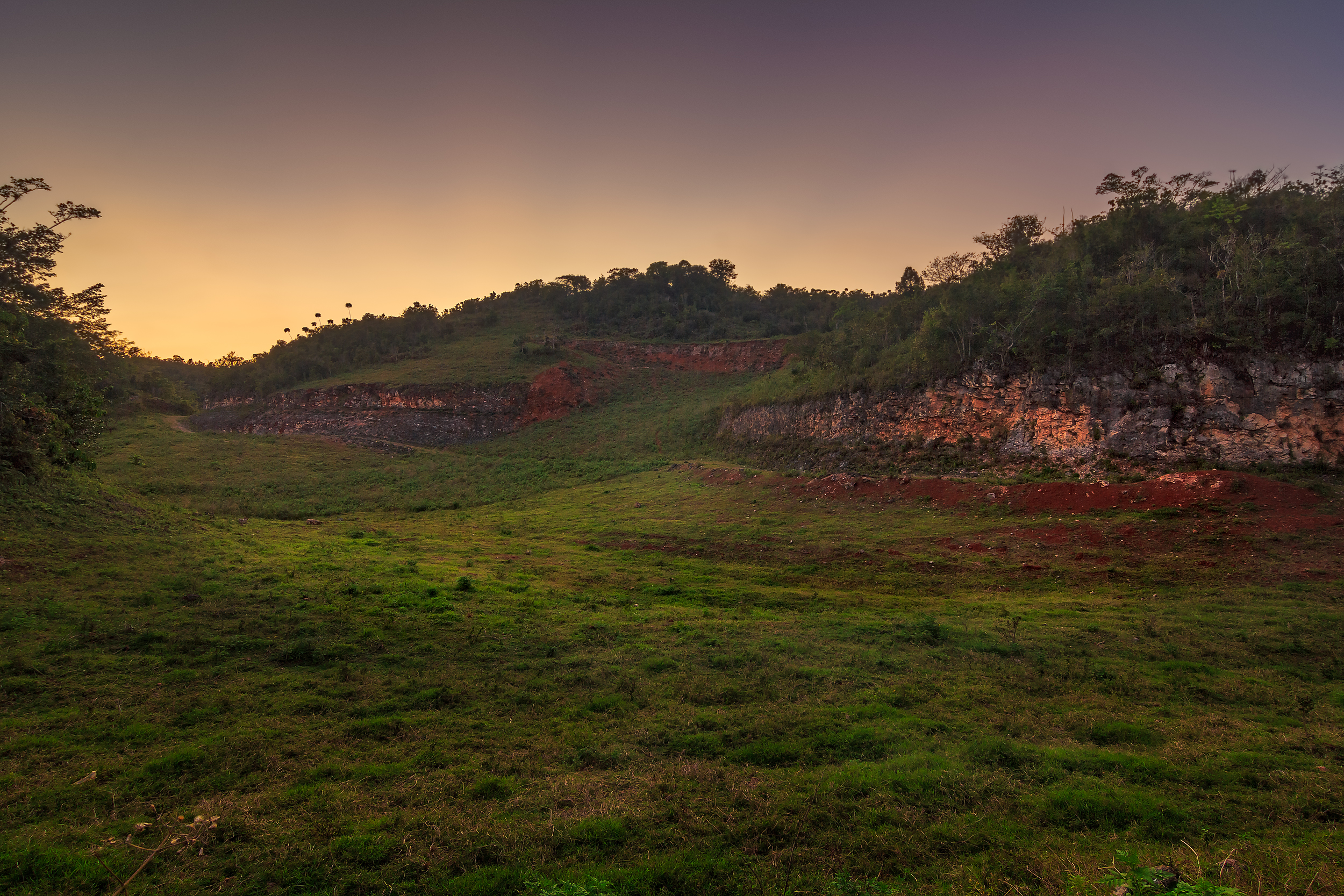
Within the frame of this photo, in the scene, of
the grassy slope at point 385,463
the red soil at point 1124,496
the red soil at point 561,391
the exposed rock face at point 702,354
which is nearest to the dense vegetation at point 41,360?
the grassy slope at point 385,463

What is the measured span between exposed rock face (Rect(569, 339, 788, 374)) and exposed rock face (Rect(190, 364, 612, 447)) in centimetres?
1184

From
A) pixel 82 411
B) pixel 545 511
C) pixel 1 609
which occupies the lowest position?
pixel 545 511

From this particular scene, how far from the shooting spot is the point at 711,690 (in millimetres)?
8664

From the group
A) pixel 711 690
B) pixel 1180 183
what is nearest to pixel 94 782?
pixel 711 690

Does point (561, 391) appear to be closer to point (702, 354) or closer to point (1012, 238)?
point (702, 354)

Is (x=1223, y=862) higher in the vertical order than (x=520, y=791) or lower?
higher

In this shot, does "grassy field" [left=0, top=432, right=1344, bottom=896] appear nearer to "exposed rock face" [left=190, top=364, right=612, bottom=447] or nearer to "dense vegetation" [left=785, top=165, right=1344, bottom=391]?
"dense vegetation" [left=785, top=165, right=1344, bottom=391]

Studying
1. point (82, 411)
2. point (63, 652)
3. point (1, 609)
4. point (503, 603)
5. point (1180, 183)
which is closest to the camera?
point (63, 652)

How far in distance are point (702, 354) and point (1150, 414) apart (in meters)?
49.4

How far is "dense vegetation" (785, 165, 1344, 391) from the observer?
71.7 ft

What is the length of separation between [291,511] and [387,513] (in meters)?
4.25

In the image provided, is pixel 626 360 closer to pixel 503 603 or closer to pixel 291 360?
pixel 291 360

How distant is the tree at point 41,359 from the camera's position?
49.8 ft

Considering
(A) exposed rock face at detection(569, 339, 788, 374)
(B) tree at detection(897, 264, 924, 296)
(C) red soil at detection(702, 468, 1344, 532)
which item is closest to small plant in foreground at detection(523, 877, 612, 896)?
(C) red soil at detection(702, 468, 1344, 532)
